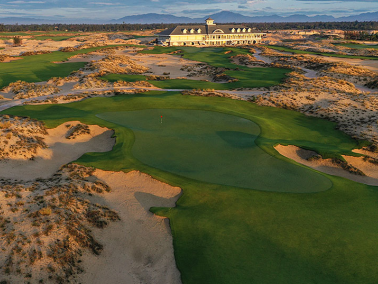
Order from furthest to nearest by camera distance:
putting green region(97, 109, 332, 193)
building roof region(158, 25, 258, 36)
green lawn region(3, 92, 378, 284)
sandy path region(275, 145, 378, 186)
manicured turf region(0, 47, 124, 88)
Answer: building roof region(158, 25, 258, 36), manicured turf region(0, 47, 124, 88), sandy path region(275, 145, 378, 186), putting green region(97, 109, 332, 193), green lawn region(3, 92, 378, 284)

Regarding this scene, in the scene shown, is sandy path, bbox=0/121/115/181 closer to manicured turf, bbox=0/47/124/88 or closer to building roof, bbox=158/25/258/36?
manicured turf, bbox=0/47/124/88

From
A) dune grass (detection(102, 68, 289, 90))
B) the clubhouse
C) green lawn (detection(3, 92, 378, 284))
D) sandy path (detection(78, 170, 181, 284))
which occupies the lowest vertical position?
sandy path (detection(78, 170, 181, 284))

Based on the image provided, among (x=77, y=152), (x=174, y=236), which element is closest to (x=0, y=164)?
(x=77, y=152)

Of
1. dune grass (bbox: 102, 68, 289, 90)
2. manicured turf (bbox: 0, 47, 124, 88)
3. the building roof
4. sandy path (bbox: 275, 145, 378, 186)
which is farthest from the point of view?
the building roof

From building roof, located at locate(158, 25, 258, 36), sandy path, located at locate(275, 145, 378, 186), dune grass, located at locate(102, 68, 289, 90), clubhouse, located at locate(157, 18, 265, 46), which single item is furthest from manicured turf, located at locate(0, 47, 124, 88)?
building roof, located at locate(158, 25, 258, 36)

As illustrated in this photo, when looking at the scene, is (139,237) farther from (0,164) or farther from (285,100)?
(285,100)

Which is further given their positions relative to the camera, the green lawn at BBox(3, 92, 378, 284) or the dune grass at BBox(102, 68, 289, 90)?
the dune grass at BBox(102, 68, 289, 90)

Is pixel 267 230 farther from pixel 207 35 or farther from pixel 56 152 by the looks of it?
pixel 207 35
